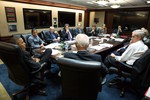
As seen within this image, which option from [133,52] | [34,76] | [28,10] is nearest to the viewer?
[34,76]

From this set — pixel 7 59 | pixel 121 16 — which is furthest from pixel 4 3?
pixel 121 16

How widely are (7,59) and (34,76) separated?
48 centimetres

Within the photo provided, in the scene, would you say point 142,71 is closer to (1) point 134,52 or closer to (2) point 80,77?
(1) point 134,52

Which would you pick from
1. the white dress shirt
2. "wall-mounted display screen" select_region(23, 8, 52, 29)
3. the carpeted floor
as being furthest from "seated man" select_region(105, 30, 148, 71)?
"wall-mounted display screen" select_region(23, 8, 52, 29)

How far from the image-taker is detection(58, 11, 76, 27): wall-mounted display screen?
256 inches

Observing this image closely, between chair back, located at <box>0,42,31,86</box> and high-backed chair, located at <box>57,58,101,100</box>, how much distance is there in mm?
574

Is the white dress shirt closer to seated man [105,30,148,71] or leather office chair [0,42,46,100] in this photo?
seated man [105,30,148,71]

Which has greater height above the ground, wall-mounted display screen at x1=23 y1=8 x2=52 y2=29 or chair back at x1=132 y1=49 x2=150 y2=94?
wall-mounted display screen at x1=23 y1=8 x2=52 y2=29

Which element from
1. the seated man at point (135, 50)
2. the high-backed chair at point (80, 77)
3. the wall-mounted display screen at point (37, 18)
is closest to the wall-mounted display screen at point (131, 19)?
the wall-mounted display screen at point (37, 18)

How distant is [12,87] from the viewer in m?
2.28

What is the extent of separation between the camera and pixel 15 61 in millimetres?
1493

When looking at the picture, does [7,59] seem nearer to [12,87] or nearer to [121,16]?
[12,87]

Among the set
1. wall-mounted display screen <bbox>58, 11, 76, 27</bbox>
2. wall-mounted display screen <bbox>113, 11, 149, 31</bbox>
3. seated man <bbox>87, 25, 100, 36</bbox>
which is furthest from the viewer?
wall-mounted display screen <bbox>113, 11, 149, 31</bbox>

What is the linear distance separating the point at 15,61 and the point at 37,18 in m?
4.31
